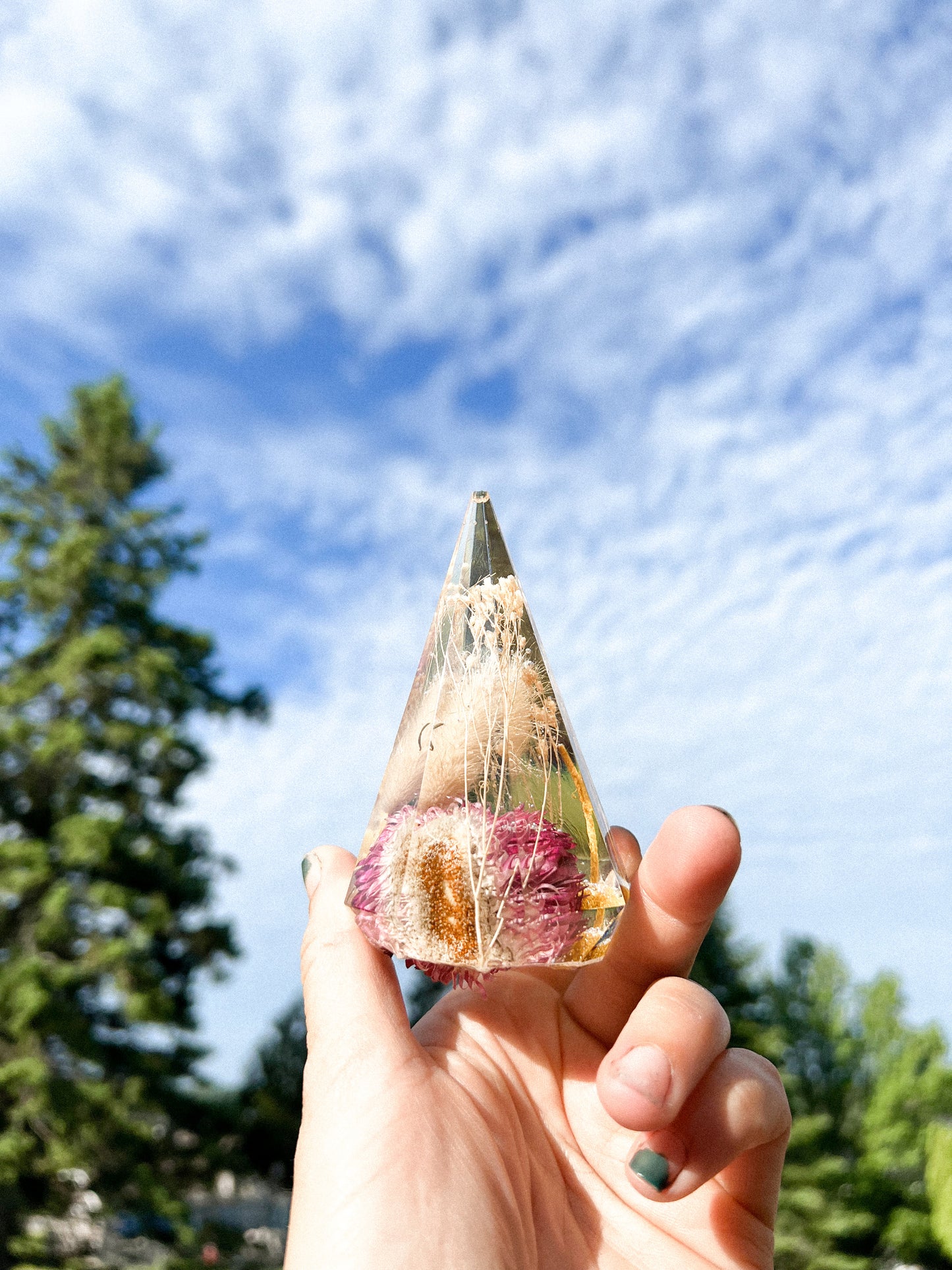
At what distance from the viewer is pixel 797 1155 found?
1981 cm

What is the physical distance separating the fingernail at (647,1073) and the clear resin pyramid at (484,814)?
0.70ft

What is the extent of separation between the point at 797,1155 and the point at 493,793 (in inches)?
870

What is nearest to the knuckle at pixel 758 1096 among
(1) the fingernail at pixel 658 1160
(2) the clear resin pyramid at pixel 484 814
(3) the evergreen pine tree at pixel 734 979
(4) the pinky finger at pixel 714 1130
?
(4) the pinky finger at pixel 714 1130

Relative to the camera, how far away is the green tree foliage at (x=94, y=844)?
1295 cm

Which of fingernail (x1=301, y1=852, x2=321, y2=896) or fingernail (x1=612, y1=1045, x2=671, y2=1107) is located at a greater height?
fingernail (x1=301, y1=852, x2=321, y2=896)

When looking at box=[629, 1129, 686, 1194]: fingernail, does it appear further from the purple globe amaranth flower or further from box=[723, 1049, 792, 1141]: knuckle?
the purple globe amaranth flower

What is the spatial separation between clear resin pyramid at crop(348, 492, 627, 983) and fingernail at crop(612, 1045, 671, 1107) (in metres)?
0.21

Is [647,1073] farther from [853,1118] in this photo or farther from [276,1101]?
[853,1118]

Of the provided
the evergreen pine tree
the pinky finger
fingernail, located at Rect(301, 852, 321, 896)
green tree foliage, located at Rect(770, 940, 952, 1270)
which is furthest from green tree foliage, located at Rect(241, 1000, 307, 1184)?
the pinky finger

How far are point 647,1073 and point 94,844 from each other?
1313 centimetres

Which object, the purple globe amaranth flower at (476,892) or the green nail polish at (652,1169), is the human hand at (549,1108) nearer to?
the green nail polish at (652,1169)

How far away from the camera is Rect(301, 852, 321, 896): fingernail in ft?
7.76

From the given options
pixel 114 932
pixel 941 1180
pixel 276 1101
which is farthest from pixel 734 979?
pixel 114 932

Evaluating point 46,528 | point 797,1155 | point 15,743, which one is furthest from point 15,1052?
point 797,1155
